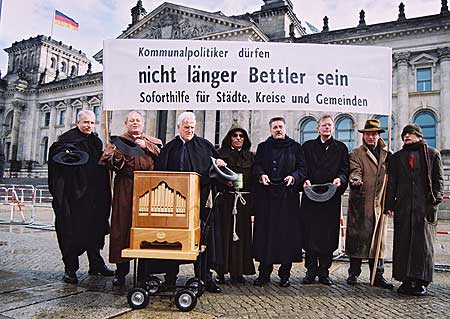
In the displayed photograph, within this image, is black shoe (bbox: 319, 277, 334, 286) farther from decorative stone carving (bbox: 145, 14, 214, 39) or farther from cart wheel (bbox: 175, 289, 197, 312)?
decorative stone carving (bbox: 145, 14, 214, 39)

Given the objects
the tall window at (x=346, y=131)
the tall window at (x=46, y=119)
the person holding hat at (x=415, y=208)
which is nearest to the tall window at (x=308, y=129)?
the tall window at (x=346, y=131)

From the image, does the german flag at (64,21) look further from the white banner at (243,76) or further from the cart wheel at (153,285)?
the cart wheel at (153,285)

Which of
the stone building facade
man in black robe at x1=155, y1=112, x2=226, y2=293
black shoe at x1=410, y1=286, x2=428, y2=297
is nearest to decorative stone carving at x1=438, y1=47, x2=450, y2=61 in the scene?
the stone building facade

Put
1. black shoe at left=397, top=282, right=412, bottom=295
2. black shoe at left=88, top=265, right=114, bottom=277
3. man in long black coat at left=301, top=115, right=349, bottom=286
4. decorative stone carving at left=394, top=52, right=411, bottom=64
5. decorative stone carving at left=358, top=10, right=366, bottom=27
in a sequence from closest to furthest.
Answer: black shoe at left=397, top=282, right=412, bottom=295 < man in long black coat at left=301, top=115, right=349, bottom=286 < black shoe at left=88, top=265, right=114, bottom=277 < decorative stone carving at left=394, top=52, right=411, bottom=64 < decorative stone carving at left=358, top=10, right=366, bottom=27

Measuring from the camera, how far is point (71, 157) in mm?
5523

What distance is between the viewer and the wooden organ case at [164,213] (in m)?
4.20

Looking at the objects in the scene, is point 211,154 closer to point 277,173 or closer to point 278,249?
point 277,173

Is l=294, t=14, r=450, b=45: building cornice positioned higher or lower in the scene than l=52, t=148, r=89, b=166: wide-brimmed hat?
higher

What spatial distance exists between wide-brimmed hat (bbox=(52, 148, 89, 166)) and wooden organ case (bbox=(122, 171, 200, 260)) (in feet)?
5.15

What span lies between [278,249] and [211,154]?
1635 millimetres

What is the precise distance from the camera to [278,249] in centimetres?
559

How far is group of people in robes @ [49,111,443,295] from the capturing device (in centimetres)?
518

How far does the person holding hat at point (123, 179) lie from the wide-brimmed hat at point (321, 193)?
7.06ft

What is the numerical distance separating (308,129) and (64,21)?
3718 centimetres
